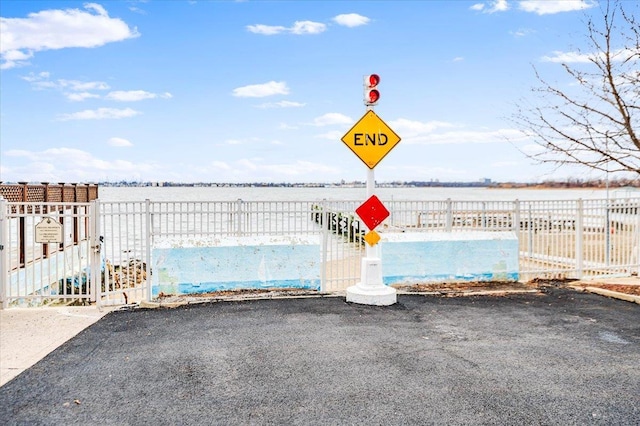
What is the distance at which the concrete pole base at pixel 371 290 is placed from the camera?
8.81m

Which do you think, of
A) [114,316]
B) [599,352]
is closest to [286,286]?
[114,316]

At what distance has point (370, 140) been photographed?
9016 mm

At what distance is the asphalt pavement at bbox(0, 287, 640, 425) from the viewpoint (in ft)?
14.4

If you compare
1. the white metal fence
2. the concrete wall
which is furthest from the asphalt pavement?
the concrete wall

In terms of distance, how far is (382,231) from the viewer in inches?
424

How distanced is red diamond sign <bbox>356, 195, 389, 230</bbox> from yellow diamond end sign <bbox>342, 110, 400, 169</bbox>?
2.20 feet

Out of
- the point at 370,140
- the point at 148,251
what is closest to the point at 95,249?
the point at 148,251

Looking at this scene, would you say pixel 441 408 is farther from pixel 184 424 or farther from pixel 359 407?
pixel 184 424

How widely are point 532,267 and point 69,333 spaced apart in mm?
10325

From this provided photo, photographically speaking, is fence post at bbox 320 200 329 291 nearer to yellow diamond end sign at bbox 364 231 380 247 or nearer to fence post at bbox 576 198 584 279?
yellow diamond end sign at bbox 364 231 380 247

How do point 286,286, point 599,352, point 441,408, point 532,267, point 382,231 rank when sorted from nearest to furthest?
point 441,408
point 599,352
point 286,286
point 382,231
point 532,267

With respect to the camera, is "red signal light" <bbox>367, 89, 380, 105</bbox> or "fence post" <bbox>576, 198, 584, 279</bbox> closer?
"red signal light" <bbox>367, 89, 380, 105</bbox>

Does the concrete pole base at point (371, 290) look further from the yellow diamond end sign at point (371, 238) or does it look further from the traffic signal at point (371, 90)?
the traffic signal at point (371, 90)

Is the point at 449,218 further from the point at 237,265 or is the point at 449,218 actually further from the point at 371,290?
the point at 237,265
